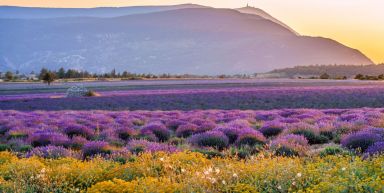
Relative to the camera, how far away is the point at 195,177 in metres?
7.35

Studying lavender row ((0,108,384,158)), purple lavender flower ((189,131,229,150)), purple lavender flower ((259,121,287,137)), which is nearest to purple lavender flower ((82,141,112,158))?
lavender row ((0,108,384,158))

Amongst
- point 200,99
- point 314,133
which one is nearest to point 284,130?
point 314,133

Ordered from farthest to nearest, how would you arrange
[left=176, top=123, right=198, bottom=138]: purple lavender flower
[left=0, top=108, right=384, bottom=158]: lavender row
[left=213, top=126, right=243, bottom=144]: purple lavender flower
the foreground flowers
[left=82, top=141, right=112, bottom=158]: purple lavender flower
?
[left=176, top=123, right=198, bottom=138]: purple lavender flower < [left=213, top=126, right=243, bottom=144]: purple lavender flower < [left=82, top=141, right=112, bottom=158]: purple lavender flower < [left=0, top=108, right=384, bottom=158]: lavender row < the foreground flowers

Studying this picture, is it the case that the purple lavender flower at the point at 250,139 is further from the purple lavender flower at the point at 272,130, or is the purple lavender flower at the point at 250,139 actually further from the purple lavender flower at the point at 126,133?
the purple lavender flower at the point at 126,133

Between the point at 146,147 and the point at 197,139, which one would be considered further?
the point at 197,139

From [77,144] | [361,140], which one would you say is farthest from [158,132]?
[361,140]

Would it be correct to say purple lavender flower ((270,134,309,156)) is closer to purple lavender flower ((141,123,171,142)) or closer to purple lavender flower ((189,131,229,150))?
purple lavender flower ((189,131,229,150))

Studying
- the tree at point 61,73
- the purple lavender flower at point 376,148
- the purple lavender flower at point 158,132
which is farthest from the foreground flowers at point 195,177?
the tree at point 61,73

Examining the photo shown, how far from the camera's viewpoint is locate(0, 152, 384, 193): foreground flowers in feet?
22.9

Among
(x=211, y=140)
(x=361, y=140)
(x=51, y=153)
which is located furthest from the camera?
(x=211, y=140)

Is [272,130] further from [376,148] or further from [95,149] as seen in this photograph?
[95,149]

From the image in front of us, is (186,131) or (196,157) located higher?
(196,157)

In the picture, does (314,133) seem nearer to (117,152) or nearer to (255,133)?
(255,133)

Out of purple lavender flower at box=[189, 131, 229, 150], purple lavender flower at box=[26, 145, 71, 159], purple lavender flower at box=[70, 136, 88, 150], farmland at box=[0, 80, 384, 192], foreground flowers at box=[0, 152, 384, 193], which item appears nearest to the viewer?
foreground flowers at box=[0, 152, 384, 193]
